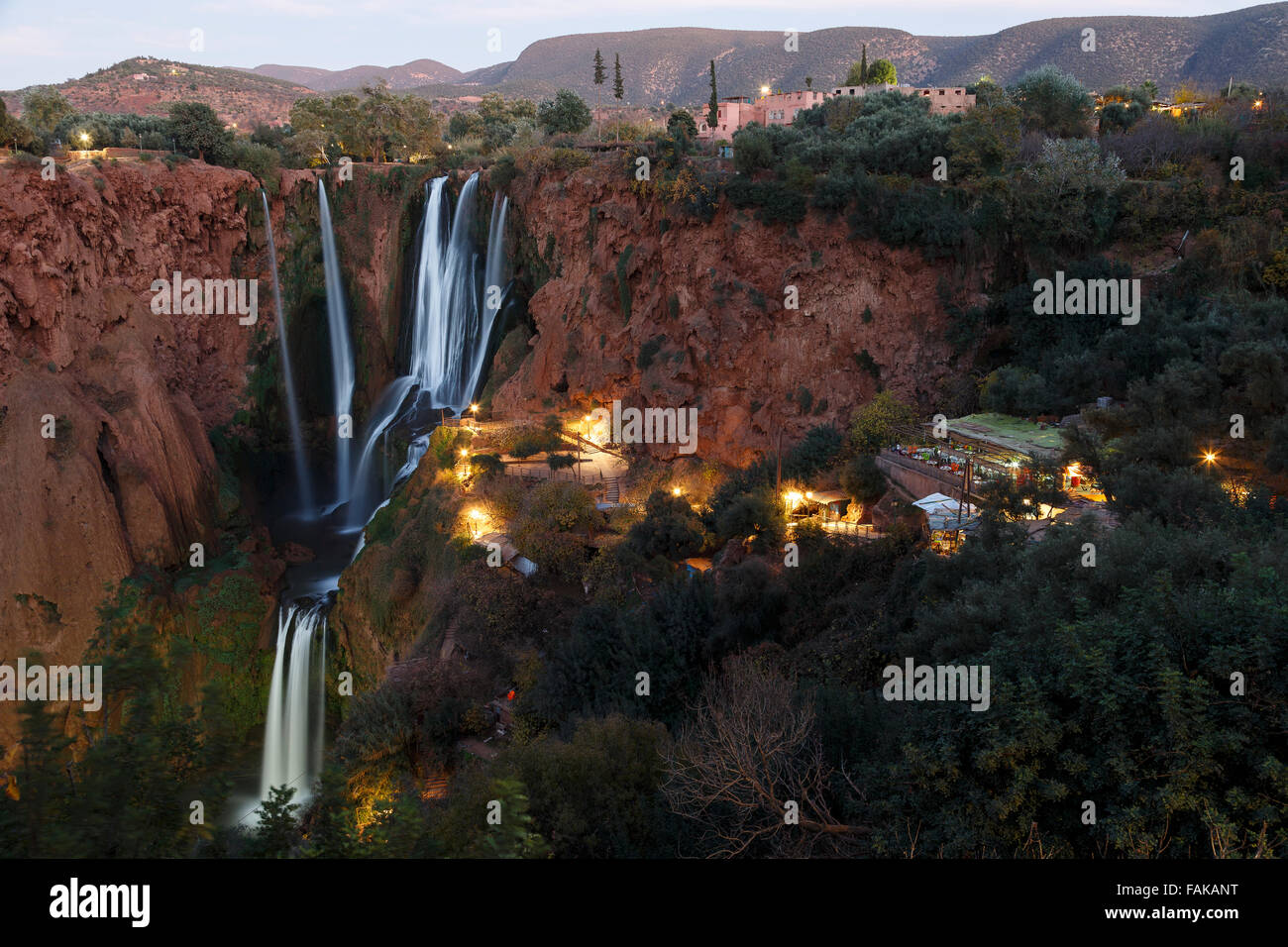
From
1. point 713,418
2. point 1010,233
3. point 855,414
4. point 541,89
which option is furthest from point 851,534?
point 541,89

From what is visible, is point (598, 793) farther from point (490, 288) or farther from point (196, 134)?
point (196, 134)

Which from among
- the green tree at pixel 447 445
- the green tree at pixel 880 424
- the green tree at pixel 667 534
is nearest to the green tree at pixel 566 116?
the green tree at pixel 447 445

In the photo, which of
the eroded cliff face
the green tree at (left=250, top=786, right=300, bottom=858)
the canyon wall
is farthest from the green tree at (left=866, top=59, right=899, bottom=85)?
the green tree at (left=250, top=786, right=300, bottom=858)

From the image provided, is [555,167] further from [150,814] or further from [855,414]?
[150,814]

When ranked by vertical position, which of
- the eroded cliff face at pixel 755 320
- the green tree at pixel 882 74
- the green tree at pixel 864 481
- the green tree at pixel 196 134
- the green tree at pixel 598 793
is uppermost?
the green tree at pixel 882 74

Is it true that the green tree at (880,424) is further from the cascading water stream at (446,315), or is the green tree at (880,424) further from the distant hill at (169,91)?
the distant hill at (169,91)

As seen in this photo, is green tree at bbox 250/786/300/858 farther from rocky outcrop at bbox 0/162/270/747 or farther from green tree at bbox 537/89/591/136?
green tree at bbox 537/89/591/136
